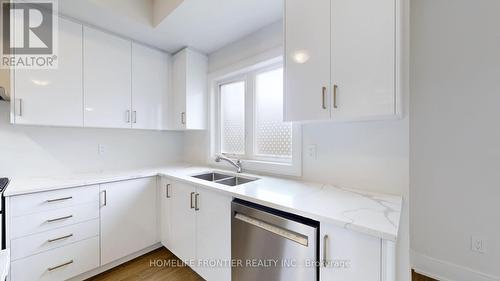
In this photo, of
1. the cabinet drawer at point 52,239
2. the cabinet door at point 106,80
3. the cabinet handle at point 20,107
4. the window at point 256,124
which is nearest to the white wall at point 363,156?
the window at point 256,124

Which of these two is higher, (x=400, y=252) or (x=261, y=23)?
(x=261, y=23)

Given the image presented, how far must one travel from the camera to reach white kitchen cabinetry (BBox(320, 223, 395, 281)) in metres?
0.79

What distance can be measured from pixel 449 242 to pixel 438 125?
1.00 m

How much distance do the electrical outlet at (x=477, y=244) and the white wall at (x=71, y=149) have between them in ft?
10.7

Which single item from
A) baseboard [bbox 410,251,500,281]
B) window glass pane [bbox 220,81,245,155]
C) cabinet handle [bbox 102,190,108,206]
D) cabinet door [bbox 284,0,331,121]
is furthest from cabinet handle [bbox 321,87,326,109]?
cabinet handle [bbox 102,190,108,206]

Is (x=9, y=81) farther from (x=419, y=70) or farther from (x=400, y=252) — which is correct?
(x=419, y=70)

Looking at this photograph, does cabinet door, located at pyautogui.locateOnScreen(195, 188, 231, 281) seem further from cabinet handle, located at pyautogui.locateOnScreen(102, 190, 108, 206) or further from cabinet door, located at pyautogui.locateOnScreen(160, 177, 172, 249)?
cabinet handle, located at pyautogui.locateOnScreen(102, 190, 108, 206)

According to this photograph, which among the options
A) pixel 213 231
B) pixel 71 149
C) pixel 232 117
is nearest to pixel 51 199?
pixel 71 149

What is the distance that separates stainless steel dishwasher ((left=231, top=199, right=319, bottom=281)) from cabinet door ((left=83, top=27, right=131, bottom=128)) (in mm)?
1635

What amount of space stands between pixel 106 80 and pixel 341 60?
84.6 inches

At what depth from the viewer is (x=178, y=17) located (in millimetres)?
1747

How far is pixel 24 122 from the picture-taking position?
1543 millimetres

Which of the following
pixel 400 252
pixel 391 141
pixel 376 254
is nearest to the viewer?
pixel 376 254

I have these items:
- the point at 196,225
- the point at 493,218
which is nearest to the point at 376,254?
the point at 196,225
